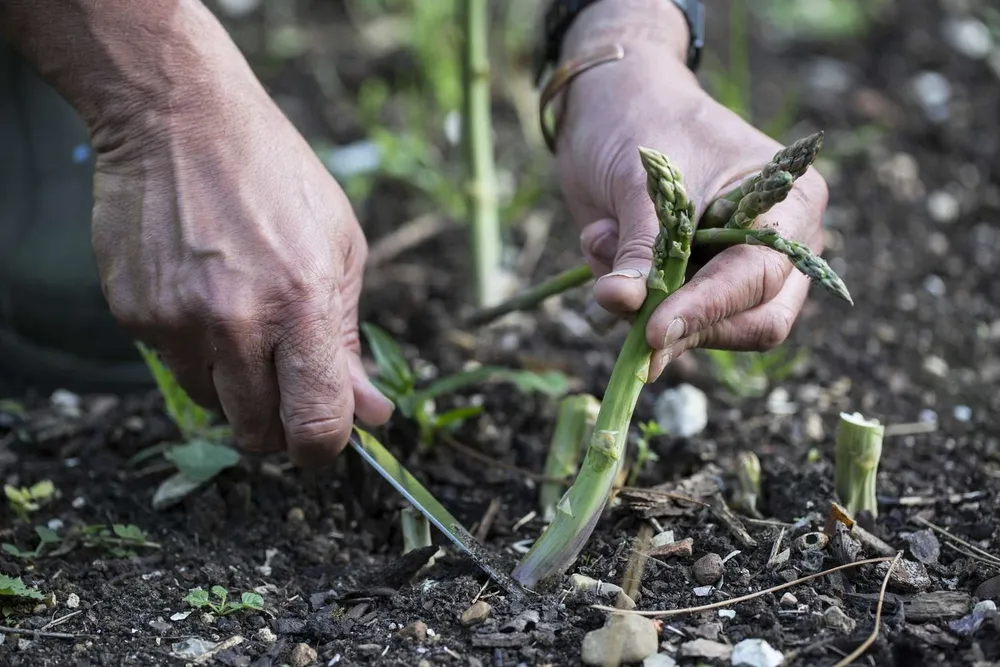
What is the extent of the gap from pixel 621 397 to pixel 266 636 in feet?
1.73

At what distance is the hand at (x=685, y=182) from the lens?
3.96 feet

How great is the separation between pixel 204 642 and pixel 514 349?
1008 millimetres

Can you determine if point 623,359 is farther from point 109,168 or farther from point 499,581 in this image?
point 109,168

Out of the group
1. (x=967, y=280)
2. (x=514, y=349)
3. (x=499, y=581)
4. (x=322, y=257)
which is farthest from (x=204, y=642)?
(x=967, y=280)

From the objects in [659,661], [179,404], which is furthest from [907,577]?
[179,404]

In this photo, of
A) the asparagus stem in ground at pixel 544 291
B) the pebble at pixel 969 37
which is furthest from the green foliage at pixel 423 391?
the pebble at pixel 969 37

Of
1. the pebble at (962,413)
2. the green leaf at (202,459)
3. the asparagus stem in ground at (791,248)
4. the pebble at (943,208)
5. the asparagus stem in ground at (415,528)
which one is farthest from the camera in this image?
the pebble at (943,208)

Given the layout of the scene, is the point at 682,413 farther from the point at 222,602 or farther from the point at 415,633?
the point at 222,602

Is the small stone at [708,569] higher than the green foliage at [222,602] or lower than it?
lower

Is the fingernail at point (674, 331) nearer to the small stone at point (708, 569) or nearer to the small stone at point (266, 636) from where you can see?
the small stone at point (708, 569)

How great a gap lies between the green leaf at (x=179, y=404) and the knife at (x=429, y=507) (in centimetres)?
30

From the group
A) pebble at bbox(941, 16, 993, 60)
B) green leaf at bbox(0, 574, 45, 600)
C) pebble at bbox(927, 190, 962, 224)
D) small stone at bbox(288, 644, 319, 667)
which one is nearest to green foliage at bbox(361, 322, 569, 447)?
small stone at bbox(288, 644, 319, 667)

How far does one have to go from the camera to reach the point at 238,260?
1.34 m

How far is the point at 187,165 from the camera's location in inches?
54.5
